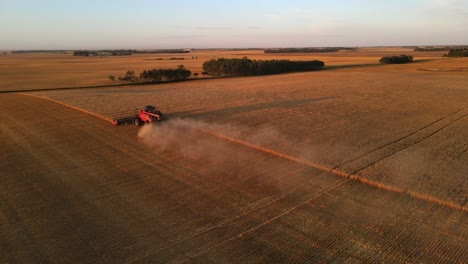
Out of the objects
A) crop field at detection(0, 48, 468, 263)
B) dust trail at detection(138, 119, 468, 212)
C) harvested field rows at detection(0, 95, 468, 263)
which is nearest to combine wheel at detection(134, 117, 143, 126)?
crop field at detection(0, 48, 468, 263)

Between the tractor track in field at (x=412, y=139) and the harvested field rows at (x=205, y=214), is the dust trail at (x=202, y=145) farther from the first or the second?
the tractor track in field at (x=412, y=139)

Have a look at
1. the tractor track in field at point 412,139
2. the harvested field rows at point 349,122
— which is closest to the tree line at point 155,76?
the harvested field rows at point 349,122

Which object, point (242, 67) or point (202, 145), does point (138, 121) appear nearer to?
point (202, 145)

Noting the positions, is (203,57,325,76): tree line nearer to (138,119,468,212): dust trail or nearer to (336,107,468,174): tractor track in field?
(138,119,468,212): dust trail

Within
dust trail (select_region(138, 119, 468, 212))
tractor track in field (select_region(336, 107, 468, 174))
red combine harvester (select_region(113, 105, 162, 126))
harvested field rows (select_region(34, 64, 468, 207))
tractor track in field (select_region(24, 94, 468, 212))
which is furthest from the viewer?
red combine harvester (select_region(113, 105, 162, 126))

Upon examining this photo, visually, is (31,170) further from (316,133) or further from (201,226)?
(316,133)

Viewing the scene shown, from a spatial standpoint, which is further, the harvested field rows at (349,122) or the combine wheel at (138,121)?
the combine wheel at (138,121)
